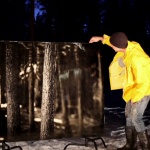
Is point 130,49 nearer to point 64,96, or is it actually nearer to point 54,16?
point 64,96

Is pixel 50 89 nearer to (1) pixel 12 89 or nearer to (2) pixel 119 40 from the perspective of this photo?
(1) pixel 12 89

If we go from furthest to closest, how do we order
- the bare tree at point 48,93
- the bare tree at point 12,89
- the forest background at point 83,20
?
the forest background at point 83,20 → the bare tree at point 48,93 → the bare tree at point 12,89

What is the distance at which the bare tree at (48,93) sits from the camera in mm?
4664

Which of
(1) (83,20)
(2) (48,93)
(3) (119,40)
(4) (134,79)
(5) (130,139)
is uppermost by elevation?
(1) (83,20)

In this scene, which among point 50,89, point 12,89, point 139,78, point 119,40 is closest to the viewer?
point 139,78

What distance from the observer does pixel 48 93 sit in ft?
15.6

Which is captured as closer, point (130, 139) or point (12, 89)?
point (12, 89)

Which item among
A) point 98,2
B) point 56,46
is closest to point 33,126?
point 56,46

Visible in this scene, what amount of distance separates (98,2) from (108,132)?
2420 centimetres

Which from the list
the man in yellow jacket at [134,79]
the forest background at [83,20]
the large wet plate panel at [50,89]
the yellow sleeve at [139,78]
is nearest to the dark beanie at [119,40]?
the man in yellow jacket at [134,79]

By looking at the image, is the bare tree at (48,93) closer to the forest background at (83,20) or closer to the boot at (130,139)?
the boot at (130,139)

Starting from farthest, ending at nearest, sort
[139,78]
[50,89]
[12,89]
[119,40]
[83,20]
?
1. [83,20]
2. [50,89]
3. [12,89]
4. [119,40]
5. [139,78]

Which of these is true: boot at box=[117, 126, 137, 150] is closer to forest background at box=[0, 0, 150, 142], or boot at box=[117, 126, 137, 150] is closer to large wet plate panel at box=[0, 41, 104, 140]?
large wet plate panel at box=[0, 41, 104, 140]

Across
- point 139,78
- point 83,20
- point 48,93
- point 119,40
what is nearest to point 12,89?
point 48,93
